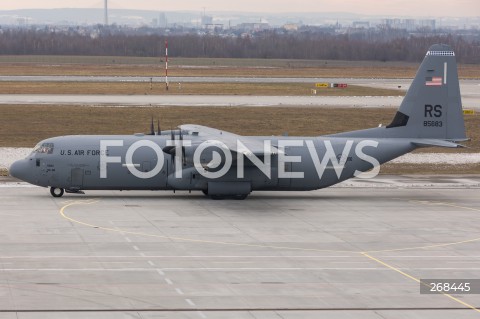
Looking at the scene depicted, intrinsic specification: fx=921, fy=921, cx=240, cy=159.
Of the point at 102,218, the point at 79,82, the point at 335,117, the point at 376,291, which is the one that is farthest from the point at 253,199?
the point at 79,82

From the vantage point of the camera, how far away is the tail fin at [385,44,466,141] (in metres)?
44.5

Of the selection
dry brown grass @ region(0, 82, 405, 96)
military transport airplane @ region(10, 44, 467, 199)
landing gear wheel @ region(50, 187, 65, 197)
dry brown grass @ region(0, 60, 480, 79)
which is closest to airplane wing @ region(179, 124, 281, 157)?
military transport airplane @ region(10, 44, 467, 199)

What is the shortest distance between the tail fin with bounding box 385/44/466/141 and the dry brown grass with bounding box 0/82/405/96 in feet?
172

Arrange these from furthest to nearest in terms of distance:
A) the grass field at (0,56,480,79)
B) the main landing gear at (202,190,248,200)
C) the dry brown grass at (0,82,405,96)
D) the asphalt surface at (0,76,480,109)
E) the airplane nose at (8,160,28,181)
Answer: the grass field at (0,56,480,79) → the dry brown grass at (0,82,405,96) → the asphalt surface at (0,76,480,109) → the main landing gear at (202,190,248,200) → the airplane nose at (8,160,28,181)

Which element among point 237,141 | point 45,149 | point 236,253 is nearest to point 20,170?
point 45,149

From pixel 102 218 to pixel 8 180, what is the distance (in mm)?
12357

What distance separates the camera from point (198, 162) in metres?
41.3

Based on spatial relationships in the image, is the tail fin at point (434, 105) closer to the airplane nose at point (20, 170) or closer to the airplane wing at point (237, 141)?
the airplane wing at point (237, 141)

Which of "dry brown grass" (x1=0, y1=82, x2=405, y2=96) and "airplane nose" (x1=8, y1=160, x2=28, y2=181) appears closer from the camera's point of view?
"airplane nose" (x1=8, y1=160, x2=28, y2=181)

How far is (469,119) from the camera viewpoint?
76.9 meters

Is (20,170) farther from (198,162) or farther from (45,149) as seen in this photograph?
(198,162)

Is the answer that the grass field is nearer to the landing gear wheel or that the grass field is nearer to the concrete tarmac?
the landing gear wheel

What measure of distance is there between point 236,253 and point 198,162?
10.9 metres
